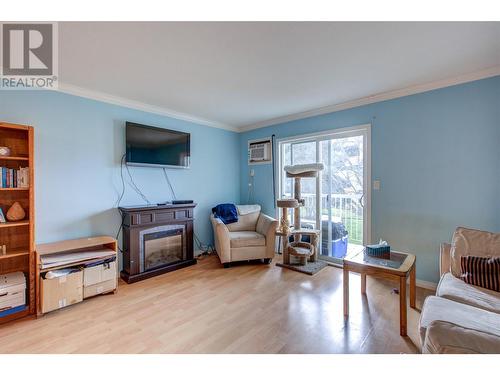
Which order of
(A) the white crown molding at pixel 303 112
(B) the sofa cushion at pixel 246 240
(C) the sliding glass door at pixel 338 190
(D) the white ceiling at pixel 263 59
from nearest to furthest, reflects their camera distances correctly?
1. (D) the white ceiling at pixel 263 59
2. (A) the white crown molding at pixel 303 112
3. (C) the sliding glass door at pixel 338 190
4. (B) the sofa cushion at pixel 246 240

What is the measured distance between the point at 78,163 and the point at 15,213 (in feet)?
2.42

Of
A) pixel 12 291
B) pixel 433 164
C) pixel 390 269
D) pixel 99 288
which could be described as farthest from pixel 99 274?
pixel 433 164

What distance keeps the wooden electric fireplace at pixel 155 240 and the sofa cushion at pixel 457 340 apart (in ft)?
8.99

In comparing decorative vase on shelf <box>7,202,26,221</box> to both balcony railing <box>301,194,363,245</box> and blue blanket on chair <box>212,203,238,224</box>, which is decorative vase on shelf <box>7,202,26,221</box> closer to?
blue blanket on chair <box>212,203,238,224</box>

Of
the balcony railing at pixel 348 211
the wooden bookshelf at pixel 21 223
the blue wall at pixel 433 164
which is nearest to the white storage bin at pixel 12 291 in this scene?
the wooden bookshelf at pixel 21 223

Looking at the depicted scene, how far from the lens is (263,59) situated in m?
1.91

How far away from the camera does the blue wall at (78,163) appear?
2.26 metres

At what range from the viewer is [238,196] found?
173 inches

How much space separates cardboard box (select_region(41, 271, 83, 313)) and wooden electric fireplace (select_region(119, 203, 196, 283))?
55 cm

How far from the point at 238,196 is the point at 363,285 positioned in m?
2.67

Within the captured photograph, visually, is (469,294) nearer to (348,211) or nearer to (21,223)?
(348,211)

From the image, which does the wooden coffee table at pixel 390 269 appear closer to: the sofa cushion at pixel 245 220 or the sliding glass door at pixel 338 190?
the sliding glass door at pixel 338 190
